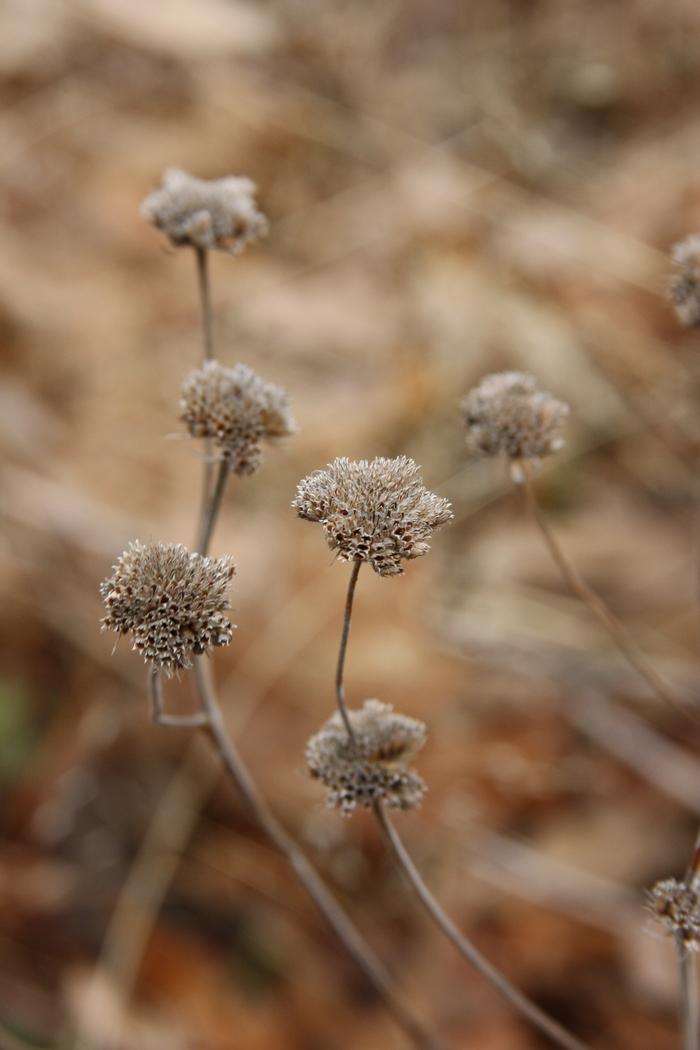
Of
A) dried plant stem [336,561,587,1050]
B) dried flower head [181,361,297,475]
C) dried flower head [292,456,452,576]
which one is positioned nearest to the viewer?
dried flower head [292,456,452,576]

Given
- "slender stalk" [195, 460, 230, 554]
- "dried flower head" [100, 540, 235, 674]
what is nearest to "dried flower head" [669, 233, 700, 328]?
"slender stalk" [195, 460, 230, 554]

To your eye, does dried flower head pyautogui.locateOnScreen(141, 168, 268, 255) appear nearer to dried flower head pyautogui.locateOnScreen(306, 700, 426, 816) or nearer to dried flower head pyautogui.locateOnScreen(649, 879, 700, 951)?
dried flower head pyautogui.locateOnScreen(306, 700, 426, 816)

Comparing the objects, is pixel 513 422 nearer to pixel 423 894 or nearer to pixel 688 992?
pixel 423 894

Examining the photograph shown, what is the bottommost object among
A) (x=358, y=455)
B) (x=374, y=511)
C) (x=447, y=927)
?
(x=447, y=927)

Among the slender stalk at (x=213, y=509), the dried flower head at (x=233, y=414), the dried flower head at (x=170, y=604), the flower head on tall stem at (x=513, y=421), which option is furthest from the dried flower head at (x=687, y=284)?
the dried flower head at (x=170, y=604)

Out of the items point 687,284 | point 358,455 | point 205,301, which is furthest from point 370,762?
point 358,455

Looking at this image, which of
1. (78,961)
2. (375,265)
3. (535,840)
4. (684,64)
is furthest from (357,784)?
(684,64)
